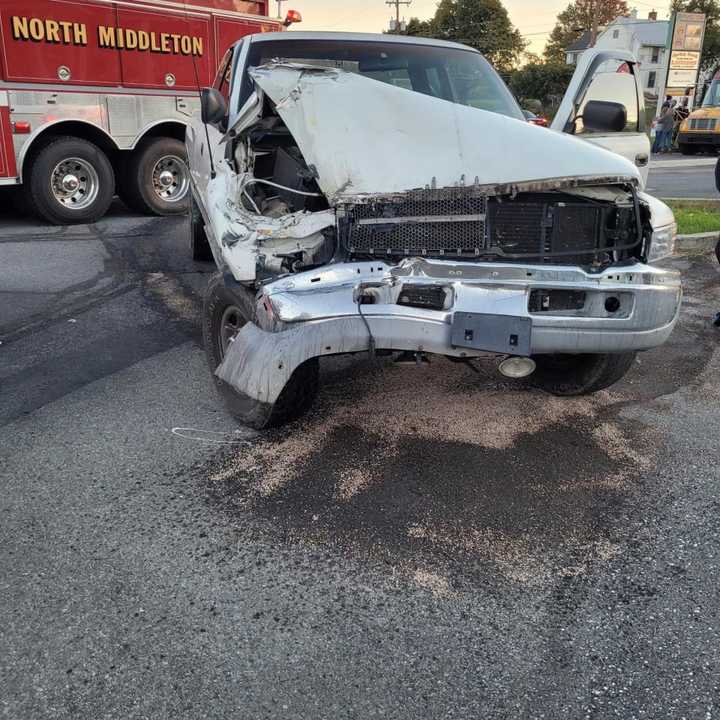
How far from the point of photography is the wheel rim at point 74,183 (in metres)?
9.70

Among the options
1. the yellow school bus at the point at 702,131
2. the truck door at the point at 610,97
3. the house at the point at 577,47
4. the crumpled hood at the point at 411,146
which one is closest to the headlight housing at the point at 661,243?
the crumpled hood at the point at 411,146

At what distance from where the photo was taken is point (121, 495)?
3254mm

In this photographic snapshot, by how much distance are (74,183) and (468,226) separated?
7932 millimetres

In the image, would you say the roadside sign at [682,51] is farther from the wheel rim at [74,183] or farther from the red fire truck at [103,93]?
the wheel rim at [74,183]

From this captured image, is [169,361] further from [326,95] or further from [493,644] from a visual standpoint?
[493,644]

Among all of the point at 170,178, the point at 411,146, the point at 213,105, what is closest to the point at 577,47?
the point at 170,178

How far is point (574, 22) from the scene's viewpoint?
2975 inches

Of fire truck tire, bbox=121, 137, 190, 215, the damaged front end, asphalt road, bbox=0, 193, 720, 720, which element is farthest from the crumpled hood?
fire truck tire, bbox=121, 137, 190, 215

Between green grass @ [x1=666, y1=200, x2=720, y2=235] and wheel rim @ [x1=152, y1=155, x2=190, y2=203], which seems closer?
green grass @ [x1=666, y1=200, x2=720, y2=235]

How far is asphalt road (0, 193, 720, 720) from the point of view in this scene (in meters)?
2.21

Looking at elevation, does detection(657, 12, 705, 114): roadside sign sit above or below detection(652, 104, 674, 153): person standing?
above

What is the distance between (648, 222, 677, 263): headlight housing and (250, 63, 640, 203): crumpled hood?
45 centimetres

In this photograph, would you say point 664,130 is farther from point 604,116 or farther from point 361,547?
point 361,547

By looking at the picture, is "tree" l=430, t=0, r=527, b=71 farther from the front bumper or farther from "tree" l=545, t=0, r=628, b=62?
the front bumper
